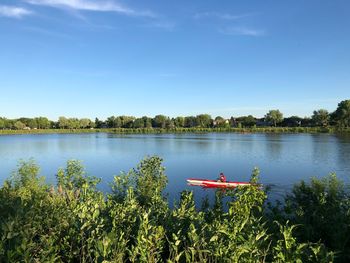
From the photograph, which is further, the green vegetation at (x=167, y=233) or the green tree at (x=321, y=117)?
the green tree at (x=321, y=117)

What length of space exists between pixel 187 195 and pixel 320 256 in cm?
336

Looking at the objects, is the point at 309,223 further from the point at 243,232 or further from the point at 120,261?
the point at 120,261

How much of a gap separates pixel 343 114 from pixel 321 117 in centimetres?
1952

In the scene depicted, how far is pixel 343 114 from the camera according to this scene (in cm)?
16288

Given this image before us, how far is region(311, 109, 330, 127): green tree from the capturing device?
593 ft

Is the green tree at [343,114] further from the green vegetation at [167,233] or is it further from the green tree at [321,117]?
the green vegetation at [167,233]

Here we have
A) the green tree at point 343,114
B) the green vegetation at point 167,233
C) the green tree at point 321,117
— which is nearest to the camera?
the green vegetation at point 167,233

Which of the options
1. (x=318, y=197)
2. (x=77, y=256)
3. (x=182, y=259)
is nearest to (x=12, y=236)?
(x=77, y=256)

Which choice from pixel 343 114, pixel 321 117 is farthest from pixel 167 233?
pixel 321 117

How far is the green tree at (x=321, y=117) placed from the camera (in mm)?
180875

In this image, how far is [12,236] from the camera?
4.63 m

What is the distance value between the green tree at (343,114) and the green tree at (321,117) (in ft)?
29.2

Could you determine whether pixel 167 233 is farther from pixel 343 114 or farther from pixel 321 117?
pixel 321 117

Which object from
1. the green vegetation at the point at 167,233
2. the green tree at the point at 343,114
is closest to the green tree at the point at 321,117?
the green tree at the point at 343,114
